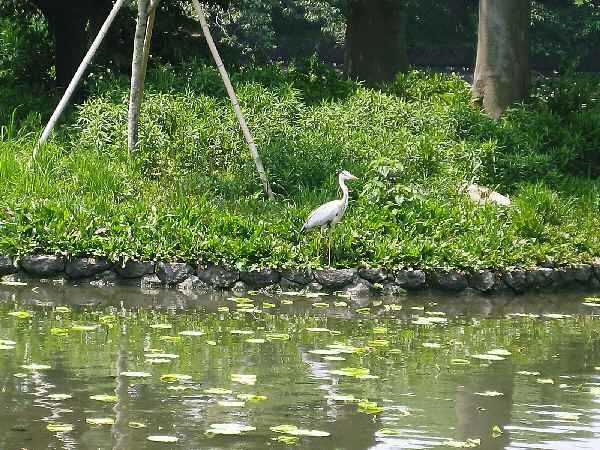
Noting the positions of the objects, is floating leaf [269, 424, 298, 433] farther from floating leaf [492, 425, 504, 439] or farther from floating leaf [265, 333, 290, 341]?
floating leaf [265, 333, 290, 341]

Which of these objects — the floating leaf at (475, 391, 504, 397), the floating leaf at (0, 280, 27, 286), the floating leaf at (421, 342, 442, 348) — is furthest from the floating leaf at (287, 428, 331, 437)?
the floating leaf at (0, 280, 27, 286)

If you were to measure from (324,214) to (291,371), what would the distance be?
367 centimetres

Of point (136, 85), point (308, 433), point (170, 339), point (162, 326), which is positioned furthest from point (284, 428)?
point (136, 85)

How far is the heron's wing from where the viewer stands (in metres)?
12.4

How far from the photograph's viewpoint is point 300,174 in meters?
14.6

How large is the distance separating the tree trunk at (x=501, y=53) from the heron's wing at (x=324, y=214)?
6069 millimetres

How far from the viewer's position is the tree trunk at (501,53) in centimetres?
1783

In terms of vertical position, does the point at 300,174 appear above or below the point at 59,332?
above

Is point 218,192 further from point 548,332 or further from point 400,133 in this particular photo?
point 548,332

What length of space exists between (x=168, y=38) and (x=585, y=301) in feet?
28.0

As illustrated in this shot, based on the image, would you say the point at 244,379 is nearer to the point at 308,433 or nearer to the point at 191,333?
the point at 308,433

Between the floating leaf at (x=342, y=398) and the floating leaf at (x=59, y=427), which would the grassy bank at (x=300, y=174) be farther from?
Result: the floating leaf at (x=59, y=427)

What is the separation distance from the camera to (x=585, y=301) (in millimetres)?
12891

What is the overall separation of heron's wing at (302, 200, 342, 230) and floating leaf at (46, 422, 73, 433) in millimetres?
5665
